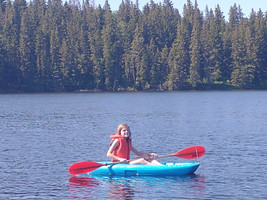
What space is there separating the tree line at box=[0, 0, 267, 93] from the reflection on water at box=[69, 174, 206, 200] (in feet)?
299

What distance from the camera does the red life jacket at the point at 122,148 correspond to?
18.5m

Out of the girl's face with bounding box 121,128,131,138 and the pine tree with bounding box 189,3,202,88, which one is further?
the pine tree with bounding box 189,3,202,88

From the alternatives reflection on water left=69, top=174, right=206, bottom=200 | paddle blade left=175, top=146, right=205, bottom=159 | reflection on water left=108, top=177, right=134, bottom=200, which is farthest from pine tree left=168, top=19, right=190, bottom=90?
reflection on water left=108, top=177, right=134, bottom=200

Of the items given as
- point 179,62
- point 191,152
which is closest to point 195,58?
point 179,62

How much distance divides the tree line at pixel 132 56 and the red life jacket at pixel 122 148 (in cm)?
9065

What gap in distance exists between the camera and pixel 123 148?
18656mm

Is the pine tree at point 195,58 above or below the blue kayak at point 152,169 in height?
above

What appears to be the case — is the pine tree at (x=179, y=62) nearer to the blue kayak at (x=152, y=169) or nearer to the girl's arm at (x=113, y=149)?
the blue kayak at (x=152, y=169)

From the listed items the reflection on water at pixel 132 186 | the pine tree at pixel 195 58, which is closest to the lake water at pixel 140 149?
the reflection on water at pixel 132 186

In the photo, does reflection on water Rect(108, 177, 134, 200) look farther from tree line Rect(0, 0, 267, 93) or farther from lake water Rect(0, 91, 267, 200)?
tree line Rect(0, 0, 267, 93)

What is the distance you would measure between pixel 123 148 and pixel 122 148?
0.11 feet

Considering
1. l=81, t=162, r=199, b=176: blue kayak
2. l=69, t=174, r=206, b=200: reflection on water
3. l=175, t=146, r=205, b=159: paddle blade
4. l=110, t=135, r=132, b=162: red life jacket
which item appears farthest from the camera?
l=175, t=146, r=205, b=159: paddle blade

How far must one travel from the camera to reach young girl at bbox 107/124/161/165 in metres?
18.4

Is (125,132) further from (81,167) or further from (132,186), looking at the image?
(81,167)
